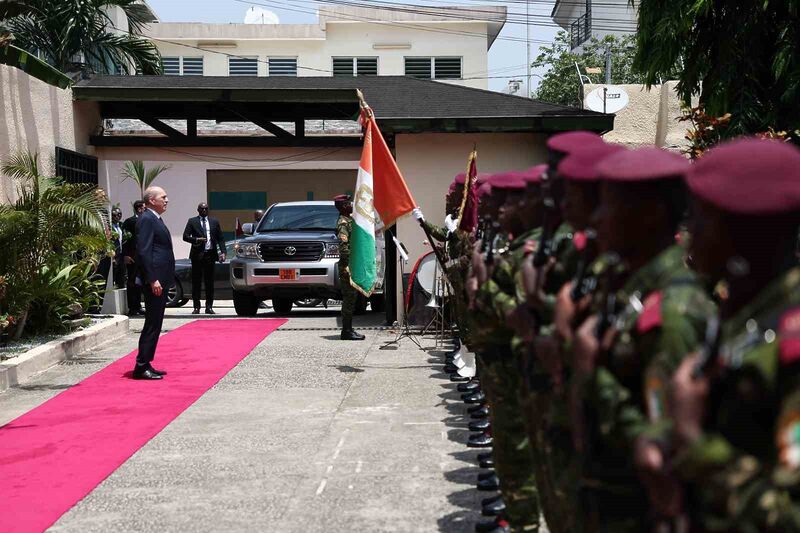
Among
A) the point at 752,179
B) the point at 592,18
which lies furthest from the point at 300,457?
the point at 592,18

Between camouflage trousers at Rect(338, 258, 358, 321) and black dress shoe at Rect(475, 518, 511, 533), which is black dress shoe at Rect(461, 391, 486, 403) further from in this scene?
camouflage trousers at Rect(338, 258, 358, 321)

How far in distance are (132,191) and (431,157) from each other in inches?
568

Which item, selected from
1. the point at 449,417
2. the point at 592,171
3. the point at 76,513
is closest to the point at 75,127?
the point at 449,417

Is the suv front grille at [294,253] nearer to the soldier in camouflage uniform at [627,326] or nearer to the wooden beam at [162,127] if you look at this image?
the wooden beam at [162,127]

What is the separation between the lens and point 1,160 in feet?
46.6

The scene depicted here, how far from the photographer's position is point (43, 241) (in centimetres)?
1286

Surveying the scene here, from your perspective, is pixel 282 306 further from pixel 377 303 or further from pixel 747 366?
pixel 747 366

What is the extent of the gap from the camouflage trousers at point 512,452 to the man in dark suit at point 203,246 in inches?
539

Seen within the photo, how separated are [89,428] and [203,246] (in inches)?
389

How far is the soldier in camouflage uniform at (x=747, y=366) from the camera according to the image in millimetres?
2330

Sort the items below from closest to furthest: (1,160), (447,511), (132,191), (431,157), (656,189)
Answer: (656,189) < (447,511) < (1,160) < (431,157) < (132,191)

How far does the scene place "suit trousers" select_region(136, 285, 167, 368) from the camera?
11.2m

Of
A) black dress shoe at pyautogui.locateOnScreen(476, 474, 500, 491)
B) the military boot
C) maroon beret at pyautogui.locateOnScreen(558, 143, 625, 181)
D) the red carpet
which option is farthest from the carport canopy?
maroon beret at pyautogui.locateOnScreen(558, 143, 625, 181)

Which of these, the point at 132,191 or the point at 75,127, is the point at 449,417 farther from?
the point at 132,191
